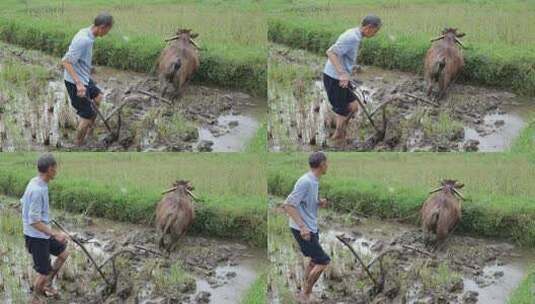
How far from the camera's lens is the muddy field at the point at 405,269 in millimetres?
6977

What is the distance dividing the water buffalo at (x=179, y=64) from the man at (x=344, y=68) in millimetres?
1039

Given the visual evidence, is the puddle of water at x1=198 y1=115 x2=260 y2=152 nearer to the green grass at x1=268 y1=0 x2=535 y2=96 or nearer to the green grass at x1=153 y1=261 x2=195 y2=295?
the green grass at x1=153 y1=261 x2=195 y2=295

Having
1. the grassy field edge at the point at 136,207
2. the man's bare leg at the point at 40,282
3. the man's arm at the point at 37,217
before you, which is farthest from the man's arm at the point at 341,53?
the man's bare leg at the point at 40,282

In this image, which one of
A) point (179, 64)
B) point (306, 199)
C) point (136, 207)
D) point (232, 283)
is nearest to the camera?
point (306, 199)

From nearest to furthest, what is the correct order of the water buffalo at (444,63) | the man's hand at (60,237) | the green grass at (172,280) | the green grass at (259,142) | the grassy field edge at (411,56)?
the man's hand at (60,237) → the green grass at (172,280) → the green grass at (259,142) → the water buffalo at (444,63) → the grassy field edge at (411,56)

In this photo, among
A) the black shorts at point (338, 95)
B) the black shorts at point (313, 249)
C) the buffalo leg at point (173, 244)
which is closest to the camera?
the black shorts at point (313, 249)


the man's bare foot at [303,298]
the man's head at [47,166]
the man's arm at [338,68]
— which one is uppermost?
the man's arm at [338,68]

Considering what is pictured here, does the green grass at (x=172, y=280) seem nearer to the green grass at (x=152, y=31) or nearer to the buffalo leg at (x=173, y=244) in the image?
the buffalo leg at (x=173, y=244)

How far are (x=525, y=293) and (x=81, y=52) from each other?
3.01m

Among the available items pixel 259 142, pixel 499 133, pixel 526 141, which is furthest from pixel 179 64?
pixel 526 141

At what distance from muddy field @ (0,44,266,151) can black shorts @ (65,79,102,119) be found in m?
0.18

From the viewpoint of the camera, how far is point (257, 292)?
6.89 m

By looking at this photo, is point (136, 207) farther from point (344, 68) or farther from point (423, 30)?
point (423, 30)

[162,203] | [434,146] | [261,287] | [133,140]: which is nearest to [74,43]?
[133,140]
